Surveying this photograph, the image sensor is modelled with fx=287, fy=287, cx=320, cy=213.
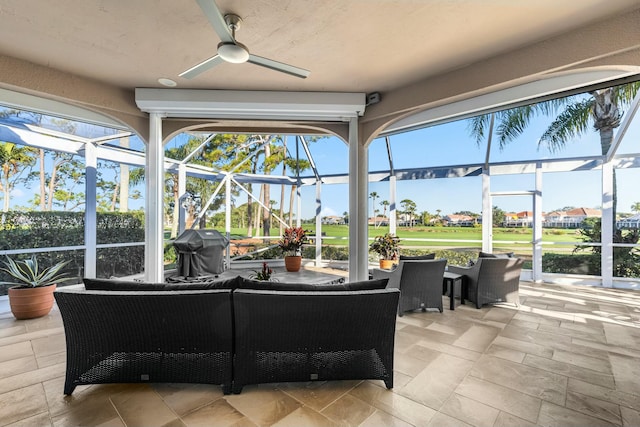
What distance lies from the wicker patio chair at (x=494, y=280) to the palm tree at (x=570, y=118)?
3.58 metres

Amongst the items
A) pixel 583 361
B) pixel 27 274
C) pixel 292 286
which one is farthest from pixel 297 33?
pixel 27 274

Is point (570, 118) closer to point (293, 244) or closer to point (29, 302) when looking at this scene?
point (293, 244)

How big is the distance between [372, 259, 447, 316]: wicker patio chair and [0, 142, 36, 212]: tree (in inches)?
239

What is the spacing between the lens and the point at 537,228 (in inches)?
260

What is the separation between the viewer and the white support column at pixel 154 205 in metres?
4.29

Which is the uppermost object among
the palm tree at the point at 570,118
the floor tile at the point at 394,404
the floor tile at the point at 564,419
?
the palm tree at the point at 570,118

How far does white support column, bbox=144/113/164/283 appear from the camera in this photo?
4293 mm

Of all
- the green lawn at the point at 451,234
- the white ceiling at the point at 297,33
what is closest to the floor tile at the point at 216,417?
the white ceiling at the point at 297,33

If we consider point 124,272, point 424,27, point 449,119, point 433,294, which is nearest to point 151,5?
point 424,27

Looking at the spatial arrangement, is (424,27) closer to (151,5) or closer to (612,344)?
(151,5)

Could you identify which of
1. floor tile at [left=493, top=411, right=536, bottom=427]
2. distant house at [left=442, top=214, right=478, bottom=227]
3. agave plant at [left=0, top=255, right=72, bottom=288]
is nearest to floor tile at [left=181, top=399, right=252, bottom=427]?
floor tile at [left=493, top=411, right=536, bottom=427]

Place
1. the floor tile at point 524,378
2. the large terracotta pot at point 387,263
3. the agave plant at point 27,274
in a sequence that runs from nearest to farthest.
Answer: the floor tile at point 524,378 < the agave plant at point 27,274 < the large terracotta pot at point 387,263

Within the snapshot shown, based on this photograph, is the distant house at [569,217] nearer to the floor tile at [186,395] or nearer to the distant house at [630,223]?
the distant house at [630,223]

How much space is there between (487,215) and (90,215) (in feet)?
27.6
